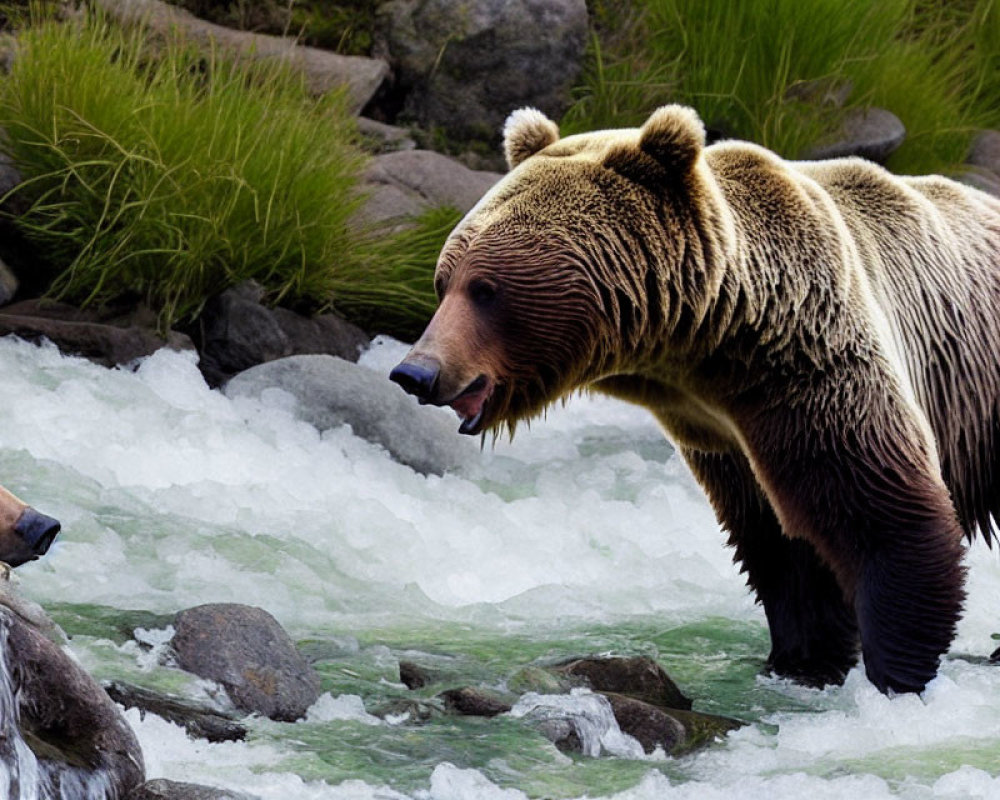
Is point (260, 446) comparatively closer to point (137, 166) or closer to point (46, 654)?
point (137, 166)

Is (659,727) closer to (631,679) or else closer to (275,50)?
(631,679)

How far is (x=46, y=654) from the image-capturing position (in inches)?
138

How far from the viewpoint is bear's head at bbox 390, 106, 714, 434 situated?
14.4 feet

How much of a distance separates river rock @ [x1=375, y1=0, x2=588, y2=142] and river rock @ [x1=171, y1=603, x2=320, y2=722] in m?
8.02

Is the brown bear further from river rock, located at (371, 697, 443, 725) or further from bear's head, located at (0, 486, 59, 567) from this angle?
bear's head, located at (0, 486, 59, 567)

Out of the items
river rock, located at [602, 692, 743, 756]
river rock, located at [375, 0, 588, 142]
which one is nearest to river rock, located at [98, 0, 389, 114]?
river rock, located at [375, 0, 588, 142]

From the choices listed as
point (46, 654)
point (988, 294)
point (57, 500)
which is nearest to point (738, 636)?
point (988, 294)

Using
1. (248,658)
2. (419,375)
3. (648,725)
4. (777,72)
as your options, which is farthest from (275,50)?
(648,725)

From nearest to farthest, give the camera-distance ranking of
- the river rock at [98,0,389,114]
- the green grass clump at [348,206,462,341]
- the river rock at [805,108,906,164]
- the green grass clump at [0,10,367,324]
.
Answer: the green grass clump at [0,10,367,324], the green grass clump at [348,206,462,341], the river rock at [98,0,389,114], the river rock at [805,108,906,164]

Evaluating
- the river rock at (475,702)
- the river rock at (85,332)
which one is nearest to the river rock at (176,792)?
the river rock at (475,702)

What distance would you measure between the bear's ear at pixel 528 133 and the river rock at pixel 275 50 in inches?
209

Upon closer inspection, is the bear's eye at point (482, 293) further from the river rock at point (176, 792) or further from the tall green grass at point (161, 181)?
the tall green grass at point (161, 181)

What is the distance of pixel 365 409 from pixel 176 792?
4620 millimetres

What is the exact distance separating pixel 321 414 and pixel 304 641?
9.42 feet
